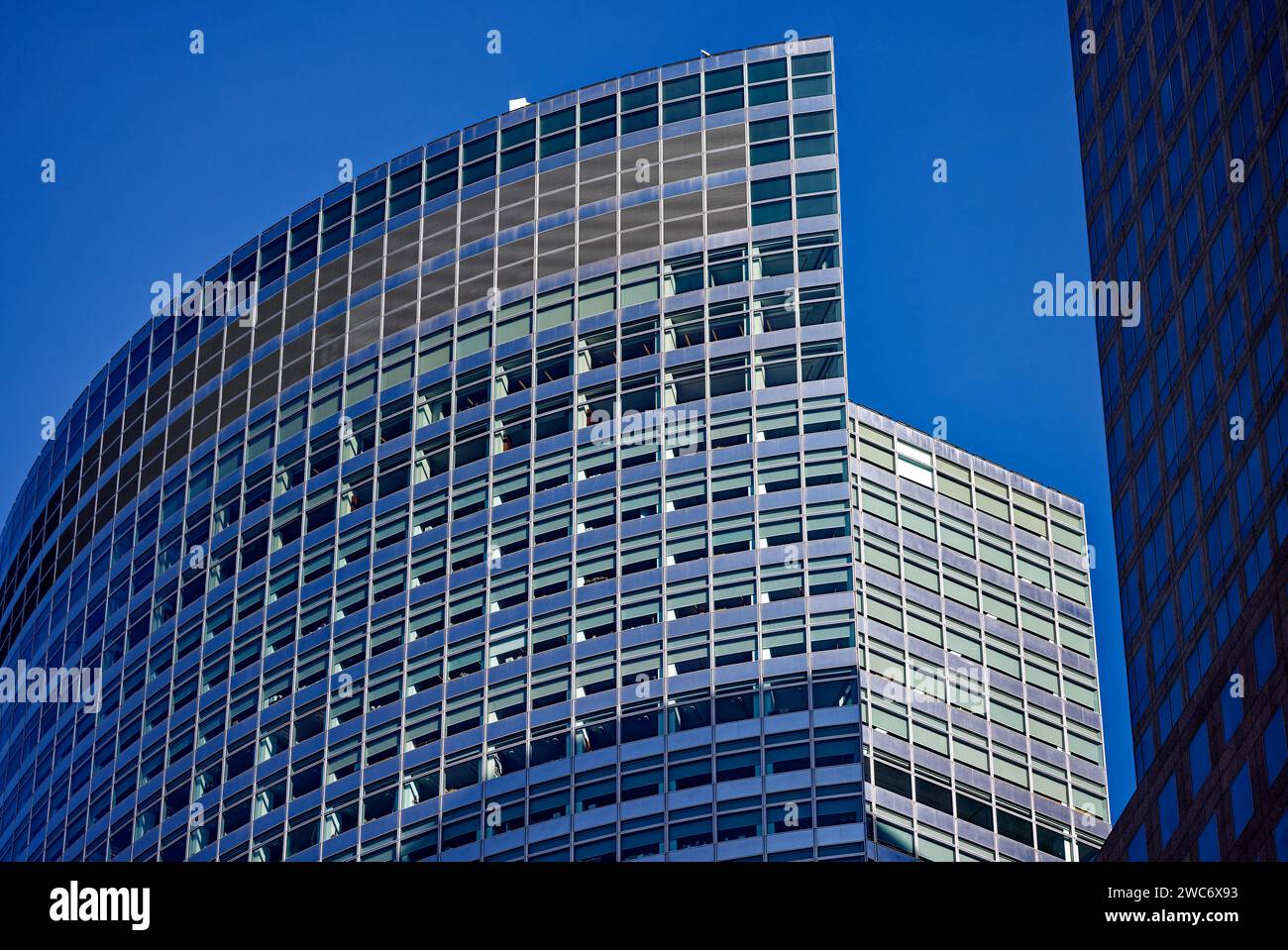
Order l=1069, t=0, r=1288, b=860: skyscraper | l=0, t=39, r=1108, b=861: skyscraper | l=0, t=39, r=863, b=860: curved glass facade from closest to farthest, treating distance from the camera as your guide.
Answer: l=1069, t=0, r=1288, b=860: skyscraper < l=0, t=39, r=1108, b=861: skyscraper < l=0, t=39, r=863, b=860: curved glass facade

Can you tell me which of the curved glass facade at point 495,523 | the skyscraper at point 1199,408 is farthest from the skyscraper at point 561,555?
the skyscraper at point 1199,408

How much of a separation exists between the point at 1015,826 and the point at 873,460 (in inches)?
734

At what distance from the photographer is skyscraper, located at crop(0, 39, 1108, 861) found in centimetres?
10169

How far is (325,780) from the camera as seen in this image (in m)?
110

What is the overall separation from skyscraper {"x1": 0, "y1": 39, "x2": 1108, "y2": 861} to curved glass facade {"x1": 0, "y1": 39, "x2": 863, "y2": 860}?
0.19 meters

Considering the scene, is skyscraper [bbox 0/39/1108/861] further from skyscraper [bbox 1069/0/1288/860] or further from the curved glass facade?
skyscraper [bbox 1069/0/1288/860]

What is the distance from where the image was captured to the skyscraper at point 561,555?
10169cm

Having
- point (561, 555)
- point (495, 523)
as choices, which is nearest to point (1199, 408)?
point (561, 555)

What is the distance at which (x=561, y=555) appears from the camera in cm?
10969

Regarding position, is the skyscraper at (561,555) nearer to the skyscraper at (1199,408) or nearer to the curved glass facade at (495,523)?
the curved glass facade at (495,523)

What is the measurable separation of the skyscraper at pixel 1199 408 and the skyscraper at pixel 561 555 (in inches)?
942

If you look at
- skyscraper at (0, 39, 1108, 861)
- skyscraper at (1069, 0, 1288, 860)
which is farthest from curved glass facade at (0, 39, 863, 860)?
skyscraper at (1069, 0, 1288, 860)
